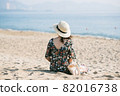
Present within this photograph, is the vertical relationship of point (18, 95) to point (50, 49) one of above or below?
below

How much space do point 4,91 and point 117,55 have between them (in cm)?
759

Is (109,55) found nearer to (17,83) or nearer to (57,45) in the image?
(57,45)

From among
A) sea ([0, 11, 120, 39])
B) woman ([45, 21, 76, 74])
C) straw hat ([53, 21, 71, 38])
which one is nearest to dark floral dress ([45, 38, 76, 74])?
woman ([45, 21, 76, 74])

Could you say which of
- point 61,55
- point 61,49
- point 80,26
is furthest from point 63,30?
point 80,26

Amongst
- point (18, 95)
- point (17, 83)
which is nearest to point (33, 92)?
point (18, 95)

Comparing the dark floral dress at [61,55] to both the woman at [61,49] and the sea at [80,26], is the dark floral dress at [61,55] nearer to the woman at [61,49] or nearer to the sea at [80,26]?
the woman at [61,49]

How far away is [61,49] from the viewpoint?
4.58 metres

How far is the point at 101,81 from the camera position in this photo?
4051mm

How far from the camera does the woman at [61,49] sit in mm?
4480

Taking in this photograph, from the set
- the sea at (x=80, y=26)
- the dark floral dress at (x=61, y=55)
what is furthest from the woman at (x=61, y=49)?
the sea at (x=80, y=26)

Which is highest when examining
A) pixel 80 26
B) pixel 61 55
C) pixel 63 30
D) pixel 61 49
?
pixel 80 26

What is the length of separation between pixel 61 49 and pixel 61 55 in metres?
0.15

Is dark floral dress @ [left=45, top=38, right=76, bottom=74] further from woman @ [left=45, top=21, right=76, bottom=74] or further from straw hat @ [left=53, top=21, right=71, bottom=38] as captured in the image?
straw hat @ [left=53, top=21, right=71, bottom=38]

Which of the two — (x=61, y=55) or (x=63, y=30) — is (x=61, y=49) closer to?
(x=61, y=55)
